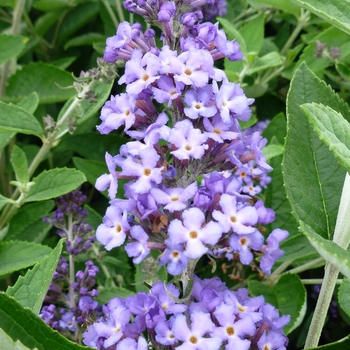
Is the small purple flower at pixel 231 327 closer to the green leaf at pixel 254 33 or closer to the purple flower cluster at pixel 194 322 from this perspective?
the purple flower cluster at pixel 194 322

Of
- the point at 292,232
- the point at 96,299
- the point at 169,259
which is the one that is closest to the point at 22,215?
the point at 96,299

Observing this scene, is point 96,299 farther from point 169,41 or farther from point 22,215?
point 169,41

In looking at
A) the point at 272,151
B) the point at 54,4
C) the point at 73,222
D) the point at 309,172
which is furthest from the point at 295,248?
the point at 54,4

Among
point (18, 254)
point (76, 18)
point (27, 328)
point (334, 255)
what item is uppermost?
point (334, 255)

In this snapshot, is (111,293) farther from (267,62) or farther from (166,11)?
(267,62)

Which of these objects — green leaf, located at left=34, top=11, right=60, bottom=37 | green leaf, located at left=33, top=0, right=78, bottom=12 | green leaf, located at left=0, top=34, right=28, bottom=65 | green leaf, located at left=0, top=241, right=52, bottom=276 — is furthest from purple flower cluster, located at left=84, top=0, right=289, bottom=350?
green leaf, located at left=34, top=11, right=60, bottom=37

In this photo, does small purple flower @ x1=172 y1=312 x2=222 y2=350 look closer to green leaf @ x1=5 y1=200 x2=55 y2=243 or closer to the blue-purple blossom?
the blue-purple blossom
